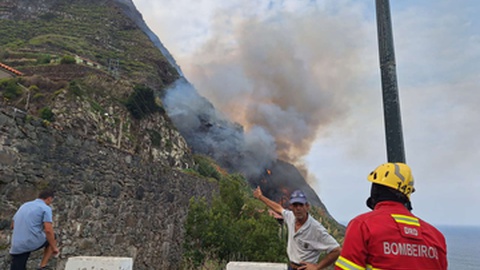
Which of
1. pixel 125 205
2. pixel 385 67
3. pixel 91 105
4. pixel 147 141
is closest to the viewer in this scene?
A: pixel 385 67

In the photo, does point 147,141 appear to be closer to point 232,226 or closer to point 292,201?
point 232,226

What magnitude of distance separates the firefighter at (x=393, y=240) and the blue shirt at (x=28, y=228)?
3.57 metres

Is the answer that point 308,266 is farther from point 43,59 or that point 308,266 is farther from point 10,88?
point 43,59

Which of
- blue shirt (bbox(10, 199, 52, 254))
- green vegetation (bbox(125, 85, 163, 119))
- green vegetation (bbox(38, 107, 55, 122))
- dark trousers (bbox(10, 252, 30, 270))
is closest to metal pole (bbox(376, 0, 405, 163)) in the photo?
blue shirt (bbox(10, 199, 52, 254))

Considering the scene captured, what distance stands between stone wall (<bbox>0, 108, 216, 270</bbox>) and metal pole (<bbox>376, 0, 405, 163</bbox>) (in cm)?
446

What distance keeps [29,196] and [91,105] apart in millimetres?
13306

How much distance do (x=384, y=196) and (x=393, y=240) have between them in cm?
29

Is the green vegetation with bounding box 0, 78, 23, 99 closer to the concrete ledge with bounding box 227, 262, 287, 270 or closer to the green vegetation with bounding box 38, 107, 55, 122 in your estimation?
the green vegetation with bounding box 38, 107, 55, 122

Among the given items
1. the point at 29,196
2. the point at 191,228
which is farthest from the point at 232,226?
the point at 29,196

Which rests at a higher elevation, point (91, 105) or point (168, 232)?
point (91, 105)

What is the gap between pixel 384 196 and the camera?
1.82m

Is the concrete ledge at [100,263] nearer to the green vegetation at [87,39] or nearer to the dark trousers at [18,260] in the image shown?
the dark trousers at [18,260]

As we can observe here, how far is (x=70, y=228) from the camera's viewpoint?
531cm

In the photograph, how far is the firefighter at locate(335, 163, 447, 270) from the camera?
1.57 metres
